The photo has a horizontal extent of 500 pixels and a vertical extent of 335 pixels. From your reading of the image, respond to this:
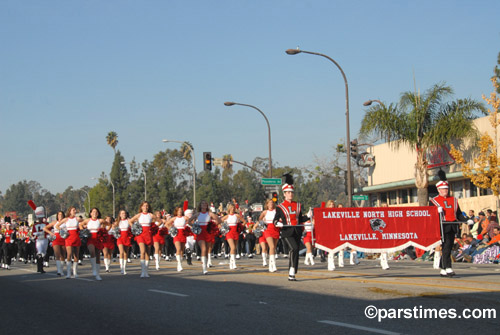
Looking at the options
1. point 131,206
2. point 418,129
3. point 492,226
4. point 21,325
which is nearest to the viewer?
point 21,325

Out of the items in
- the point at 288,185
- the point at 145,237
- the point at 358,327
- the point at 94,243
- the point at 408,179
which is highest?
the point at 408,179

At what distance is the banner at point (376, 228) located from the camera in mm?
16406

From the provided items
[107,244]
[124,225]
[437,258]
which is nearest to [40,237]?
[107,244]

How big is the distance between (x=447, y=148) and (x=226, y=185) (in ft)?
233

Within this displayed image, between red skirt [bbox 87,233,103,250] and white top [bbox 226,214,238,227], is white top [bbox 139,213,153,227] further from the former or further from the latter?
white top [bbox 226,214,238,227]

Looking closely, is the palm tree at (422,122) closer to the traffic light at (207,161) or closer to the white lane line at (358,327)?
the traffic light at (207,161)

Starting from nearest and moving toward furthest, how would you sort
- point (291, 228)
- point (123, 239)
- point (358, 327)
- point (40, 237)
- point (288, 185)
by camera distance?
point (358, 327), point (291, 228), point (288, 185), point (123, 239), point (40, 237)

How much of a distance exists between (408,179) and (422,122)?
6562 mm

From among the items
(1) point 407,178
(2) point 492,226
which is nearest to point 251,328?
(2) point 492,226

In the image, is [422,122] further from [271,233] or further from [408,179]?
[271,233]

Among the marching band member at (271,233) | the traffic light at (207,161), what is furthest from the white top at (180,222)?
the traffic light at (207,161)

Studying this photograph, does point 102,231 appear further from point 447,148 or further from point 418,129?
point 447,148

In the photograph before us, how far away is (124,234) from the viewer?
2084 cm

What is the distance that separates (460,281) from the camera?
1402cm
